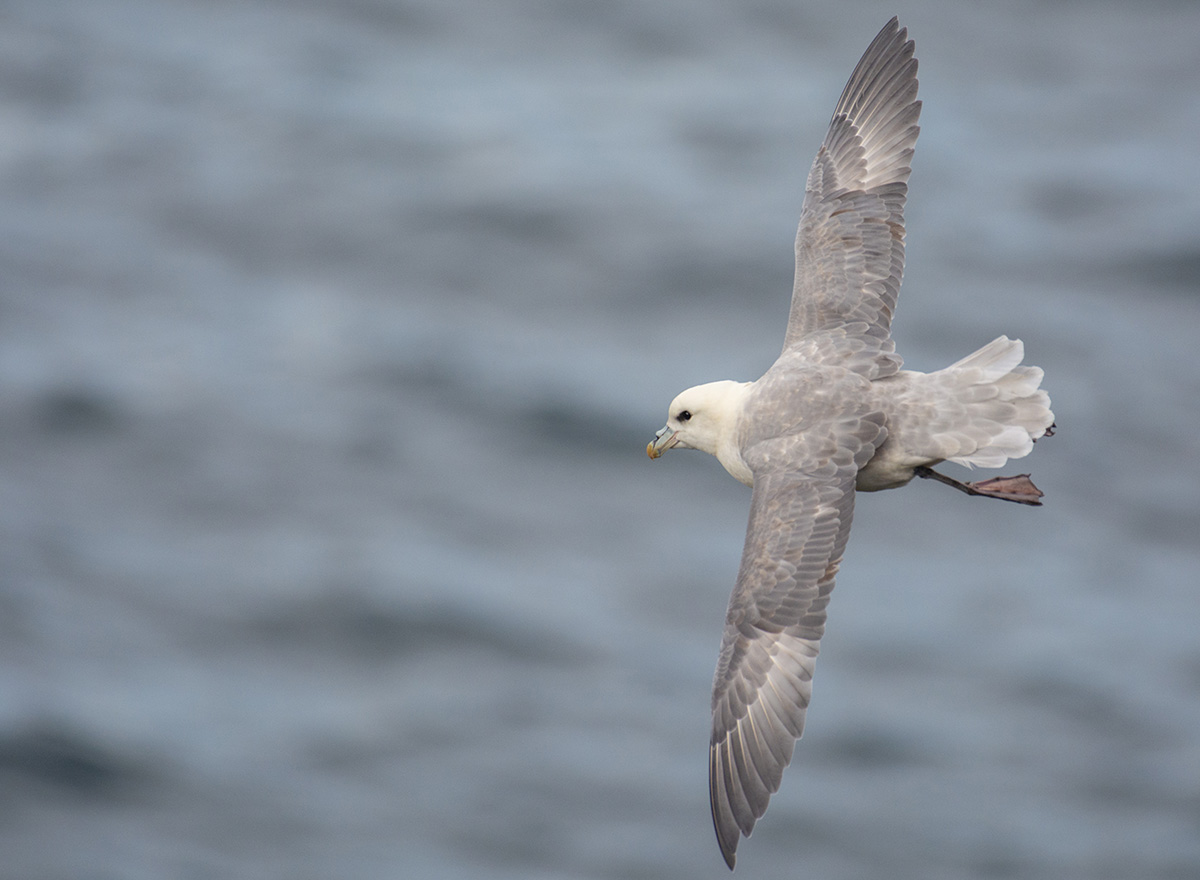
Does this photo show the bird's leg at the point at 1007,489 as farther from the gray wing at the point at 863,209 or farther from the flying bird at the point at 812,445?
the gray wing at the point at 863,209

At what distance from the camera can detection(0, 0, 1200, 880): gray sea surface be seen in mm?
17438

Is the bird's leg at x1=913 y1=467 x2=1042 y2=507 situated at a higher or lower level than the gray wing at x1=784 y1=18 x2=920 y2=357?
lower

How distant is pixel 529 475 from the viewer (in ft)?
62.6

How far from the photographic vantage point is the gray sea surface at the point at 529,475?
1744 cm

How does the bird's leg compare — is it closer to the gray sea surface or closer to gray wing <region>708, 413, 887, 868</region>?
gray wing <region>708, 413, 887, 868</region>

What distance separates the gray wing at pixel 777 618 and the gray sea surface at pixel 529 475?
34.4ft

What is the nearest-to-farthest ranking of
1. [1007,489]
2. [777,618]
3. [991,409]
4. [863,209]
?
[777,618]
[991,409]
[1007,489]
[863,209]

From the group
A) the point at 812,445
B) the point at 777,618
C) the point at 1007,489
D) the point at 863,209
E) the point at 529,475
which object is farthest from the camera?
the point at 529,475

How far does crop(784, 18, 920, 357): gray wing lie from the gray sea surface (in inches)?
356

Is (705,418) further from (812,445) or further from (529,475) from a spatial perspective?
(529,475)

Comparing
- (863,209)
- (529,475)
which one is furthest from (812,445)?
(529,475)

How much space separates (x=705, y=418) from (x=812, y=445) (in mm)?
781

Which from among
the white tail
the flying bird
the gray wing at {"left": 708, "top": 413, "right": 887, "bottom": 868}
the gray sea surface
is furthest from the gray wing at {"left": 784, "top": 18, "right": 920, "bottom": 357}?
the gray sea surface

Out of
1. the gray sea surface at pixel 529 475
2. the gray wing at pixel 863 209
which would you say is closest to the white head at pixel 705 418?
the gray wing at pixel 863 209
